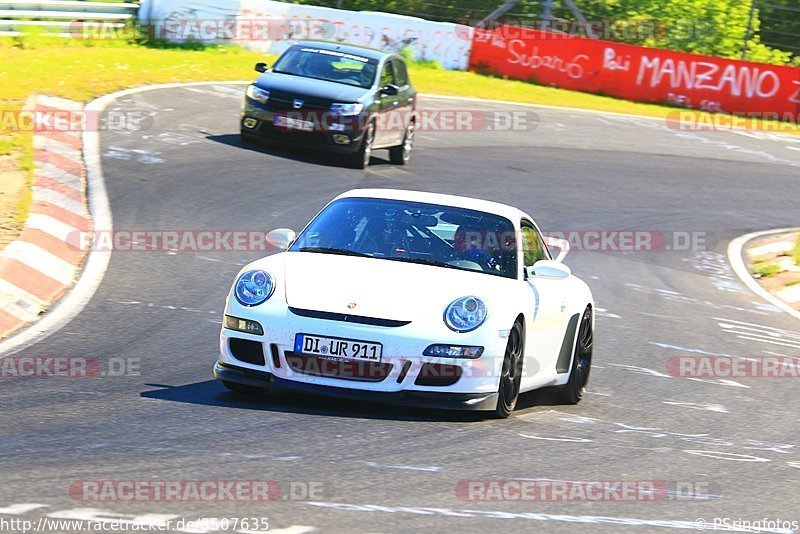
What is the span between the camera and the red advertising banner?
30344 mm

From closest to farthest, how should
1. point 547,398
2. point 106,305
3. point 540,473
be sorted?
point 540,473
point 547,398
point 106,305

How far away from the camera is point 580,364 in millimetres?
9094

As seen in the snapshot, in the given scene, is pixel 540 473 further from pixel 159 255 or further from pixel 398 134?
pixel 398 134

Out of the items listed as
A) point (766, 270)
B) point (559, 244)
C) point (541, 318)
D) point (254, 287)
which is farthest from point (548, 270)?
point (766, 270)

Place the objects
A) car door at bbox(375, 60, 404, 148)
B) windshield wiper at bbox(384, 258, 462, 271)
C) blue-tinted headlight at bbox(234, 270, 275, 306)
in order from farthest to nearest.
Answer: car door at bbox(375, 60, 404, 148)
windshield wiper at bbox(384, 258, 462, 271)
blue-tinted headlight at bbox(234, 270, 275, 306)

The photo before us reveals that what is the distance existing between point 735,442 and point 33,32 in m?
19.6

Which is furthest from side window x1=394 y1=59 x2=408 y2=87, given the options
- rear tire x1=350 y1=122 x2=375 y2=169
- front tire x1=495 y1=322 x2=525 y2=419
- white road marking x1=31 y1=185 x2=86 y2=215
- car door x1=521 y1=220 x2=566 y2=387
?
front tire x1=495 y1=322 x2=525 y2=419

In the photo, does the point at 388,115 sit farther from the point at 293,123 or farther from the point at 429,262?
the point at 429,262

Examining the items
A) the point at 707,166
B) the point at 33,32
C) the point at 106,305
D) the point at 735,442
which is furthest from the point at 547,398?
the point at 33,32

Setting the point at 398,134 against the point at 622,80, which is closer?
the point at 398,134

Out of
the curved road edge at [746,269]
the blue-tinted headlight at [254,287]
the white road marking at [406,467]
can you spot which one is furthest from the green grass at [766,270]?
the white road marking at [406,467]

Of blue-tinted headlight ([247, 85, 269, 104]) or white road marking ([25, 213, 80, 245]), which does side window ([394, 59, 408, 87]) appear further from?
white road marking ([25, 213, 80, 245])

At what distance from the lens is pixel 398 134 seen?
20.2 metres

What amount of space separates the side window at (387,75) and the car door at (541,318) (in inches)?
442
